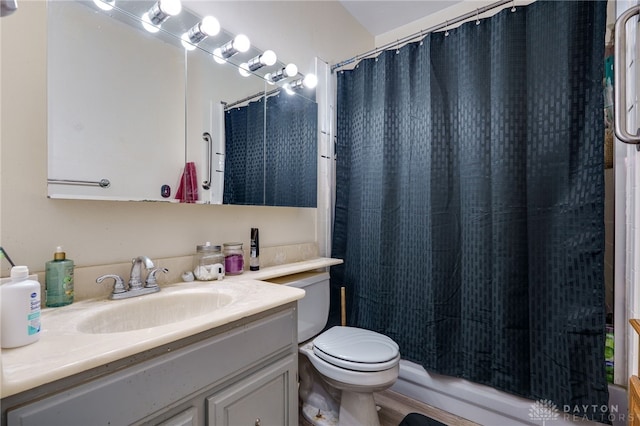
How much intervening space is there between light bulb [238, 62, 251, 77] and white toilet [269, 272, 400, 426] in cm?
105

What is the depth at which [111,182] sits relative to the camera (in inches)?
40.5

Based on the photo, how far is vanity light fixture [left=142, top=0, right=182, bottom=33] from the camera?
42.7 inches

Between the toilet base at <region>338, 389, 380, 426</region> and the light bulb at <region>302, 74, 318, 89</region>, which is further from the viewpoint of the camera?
the light bulb at <region>302, 74, 318, 89</region>

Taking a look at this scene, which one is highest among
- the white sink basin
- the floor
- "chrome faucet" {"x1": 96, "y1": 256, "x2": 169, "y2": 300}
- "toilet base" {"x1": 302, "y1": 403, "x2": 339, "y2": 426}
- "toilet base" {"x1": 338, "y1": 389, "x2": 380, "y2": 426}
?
"chrome faucet" {"x1": 96, "y1": 256, "x2": 169, "y2": 300}

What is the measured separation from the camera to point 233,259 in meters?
1.32

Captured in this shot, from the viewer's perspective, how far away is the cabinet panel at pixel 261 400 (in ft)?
2.63

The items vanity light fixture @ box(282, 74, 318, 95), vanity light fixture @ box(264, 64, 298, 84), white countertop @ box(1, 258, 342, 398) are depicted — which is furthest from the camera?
vanity light fixture @ box(282, 74, 318, 95)

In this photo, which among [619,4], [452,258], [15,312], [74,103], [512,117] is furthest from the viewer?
[452,258]

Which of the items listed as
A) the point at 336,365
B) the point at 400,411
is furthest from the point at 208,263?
the point at 400,411

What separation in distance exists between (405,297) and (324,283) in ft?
1.60

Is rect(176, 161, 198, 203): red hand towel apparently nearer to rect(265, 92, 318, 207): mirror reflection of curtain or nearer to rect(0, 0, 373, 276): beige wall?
rect(0, 0, 373, 276): beige wall

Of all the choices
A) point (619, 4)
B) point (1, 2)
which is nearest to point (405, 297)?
point (619, 4)

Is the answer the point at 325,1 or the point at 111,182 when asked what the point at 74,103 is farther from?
the point at 325,1

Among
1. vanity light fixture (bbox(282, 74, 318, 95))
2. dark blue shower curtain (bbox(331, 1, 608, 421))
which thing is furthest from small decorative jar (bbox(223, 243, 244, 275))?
vanity light fixture (bbox(282, 74, 318, 95))
